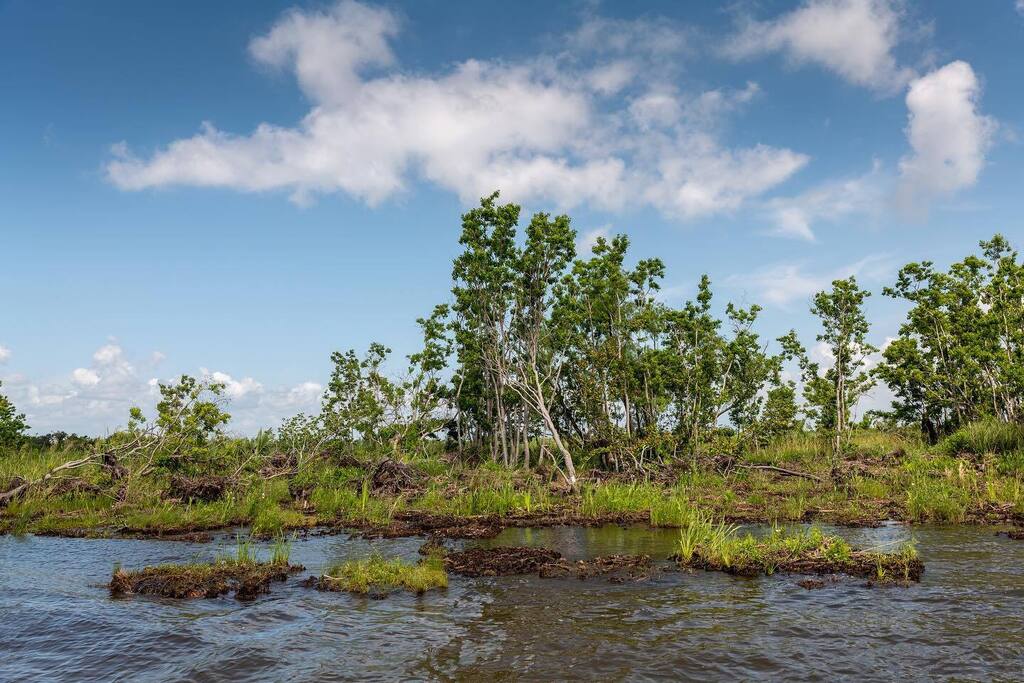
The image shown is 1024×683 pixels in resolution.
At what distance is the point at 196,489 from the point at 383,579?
497 inches

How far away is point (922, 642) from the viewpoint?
8.73 m

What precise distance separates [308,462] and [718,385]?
17.4 m

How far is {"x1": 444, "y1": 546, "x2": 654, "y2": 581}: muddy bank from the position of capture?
12.8m

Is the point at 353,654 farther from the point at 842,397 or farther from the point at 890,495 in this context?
the point at 842,397

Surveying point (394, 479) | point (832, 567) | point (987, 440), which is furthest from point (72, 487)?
point (987, 440)

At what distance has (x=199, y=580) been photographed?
1197cm

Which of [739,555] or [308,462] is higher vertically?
[308,462]

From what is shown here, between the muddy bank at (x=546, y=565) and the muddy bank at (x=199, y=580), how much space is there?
347 cm

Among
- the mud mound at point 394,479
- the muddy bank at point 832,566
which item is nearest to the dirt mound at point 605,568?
the muddy bank at point 832,566

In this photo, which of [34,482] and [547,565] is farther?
[34,482]

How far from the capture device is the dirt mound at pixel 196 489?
21.8 metres

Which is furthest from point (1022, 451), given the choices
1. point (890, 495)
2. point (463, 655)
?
point (463, 655)

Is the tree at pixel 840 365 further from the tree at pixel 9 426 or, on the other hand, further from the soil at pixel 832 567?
the tree at pixel 9 426

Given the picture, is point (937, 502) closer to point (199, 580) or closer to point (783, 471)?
point (783, 471)
